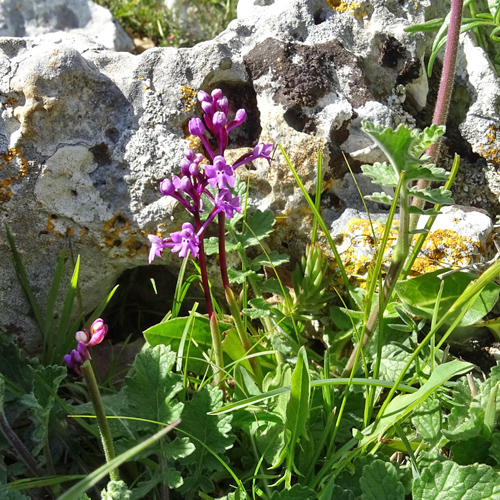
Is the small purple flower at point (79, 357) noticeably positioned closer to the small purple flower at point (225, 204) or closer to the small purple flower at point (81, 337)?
the small purple flower at point (81, 337)

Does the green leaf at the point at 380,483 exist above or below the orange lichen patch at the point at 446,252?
below

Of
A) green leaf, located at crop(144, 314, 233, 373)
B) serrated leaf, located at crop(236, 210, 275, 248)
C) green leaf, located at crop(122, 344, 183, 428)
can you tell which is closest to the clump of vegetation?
serrated leaf, located at crop(236, 210, 275, 248)

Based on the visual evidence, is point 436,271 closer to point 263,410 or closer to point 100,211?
point 263,410

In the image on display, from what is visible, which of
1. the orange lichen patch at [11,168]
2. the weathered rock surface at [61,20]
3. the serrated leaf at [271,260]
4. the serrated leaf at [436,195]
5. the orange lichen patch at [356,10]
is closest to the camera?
the serrated leaf at [436,195]

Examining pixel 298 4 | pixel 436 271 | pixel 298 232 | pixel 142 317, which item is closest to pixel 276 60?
pixel 298 4

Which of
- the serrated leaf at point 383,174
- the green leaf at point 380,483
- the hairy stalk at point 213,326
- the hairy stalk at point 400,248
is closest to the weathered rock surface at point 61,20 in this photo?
the hairy stalk at point 213,326

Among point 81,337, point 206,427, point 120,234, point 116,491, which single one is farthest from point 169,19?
point 116,491
